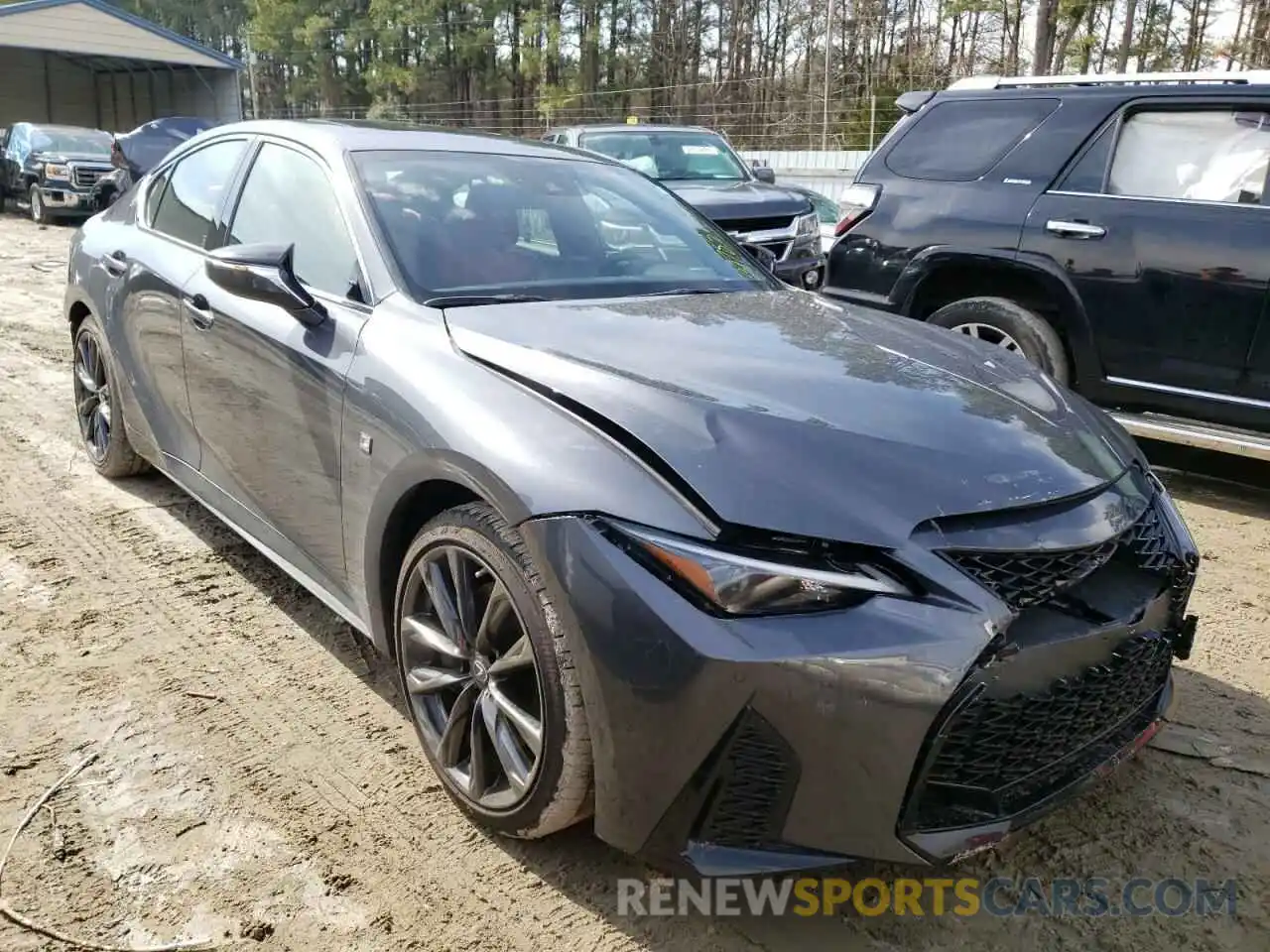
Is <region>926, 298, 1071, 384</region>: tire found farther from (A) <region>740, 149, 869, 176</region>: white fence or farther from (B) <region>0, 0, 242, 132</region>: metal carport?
(B) <region>0, 0, 242, 132</region>: metal carport

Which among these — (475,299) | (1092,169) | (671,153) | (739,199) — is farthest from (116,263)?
(671,153)

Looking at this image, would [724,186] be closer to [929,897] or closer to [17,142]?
[929,897]

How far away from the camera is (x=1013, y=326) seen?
203 inches

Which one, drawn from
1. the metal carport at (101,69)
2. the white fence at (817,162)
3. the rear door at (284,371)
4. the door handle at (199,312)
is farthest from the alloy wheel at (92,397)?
the metal carport at (101,69)

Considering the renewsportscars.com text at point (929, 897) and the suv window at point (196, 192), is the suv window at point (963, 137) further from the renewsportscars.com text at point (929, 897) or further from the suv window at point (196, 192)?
the renewsportscars.com text at point (929, 897)

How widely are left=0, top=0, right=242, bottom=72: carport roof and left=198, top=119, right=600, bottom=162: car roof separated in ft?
98.7

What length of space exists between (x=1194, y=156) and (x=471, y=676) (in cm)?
439

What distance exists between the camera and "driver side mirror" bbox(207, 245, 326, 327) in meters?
2.84

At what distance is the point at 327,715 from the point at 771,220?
7309 millimetres

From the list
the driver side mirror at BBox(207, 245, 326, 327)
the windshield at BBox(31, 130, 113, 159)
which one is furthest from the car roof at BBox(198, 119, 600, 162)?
the windshield at BBox(31, 130, 113, 159)

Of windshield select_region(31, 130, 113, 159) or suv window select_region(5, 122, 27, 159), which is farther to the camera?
suv window select_region(5, 122, 27, 159)

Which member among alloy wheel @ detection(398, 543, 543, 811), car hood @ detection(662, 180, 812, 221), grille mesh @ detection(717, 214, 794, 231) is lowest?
alloy wheel @ detection(398, 543, 543, 811)

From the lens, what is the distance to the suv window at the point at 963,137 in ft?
17.6

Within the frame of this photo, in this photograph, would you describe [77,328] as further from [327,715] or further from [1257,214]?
[1257,214]
